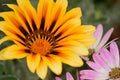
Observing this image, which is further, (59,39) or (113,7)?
(113,7)

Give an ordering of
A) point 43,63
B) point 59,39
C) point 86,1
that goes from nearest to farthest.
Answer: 1. point 43,63
2. point 59,39
3. point 86,1

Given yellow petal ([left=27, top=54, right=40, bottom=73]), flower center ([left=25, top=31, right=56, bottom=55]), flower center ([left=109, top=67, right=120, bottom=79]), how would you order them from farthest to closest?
1. flower center ([left=109, top=67, right=120, bottom=79])
2. flower center ([left=25, top=31, right=56, bottom=55])
3. yellow petal ([left=27, top=54, right=40, bottom=73])

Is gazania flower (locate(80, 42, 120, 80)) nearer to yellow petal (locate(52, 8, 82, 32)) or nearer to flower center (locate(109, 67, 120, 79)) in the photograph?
flower center (locate(109, 67, 120, 79))

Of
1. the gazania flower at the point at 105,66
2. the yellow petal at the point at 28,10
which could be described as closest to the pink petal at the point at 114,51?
the gazania flower at the point at 105,66

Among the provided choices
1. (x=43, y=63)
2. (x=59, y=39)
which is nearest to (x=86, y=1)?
(x=59, y=39)

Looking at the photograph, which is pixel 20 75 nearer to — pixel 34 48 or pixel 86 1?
pixel 34 48

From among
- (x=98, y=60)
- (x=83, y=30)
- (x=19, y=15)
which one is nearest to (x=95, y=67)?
(x=98, y=60)

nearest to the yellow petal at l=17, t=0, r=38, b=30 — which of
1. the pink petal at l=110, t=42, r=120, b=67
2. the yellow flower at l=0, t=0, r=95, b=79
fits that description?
the yellow flower at l=0, t=0, r=95, b=79

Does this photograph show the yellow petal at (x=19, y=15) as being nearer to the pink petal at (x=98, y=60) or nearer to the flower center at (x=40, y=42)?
the flower center at (x=40, y=42)
